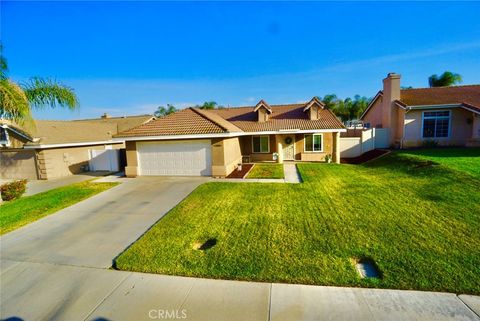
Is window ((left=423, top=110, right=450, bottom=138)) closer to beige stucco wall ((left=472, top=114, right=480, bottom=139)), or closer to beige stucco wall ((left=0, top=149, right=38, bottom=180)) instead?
beige stucco wall ((left=472, top=114, right=480, bottom=139))

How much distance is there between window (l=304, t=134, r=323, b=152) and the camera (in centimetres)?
1960

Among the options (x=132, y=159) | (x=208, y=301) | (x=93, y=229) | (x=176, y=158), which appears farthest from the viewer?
(x=132, y=159)

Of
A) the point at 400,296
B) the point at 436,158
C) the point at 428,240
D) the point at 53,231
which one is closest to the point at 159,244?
the point at 53,231

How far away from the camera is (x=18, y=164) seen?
684 inches

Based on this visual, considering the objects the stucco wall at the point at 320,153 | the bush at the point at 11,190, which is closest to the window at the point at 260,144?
the stucco wall at the point at 320,153

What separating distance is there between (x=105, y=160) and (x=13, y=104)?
944 centimetres

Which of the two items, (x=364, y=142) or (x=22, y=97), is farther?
(x=364, y=142)

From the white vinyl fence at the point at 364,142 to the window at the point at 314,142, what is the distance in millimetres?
2822

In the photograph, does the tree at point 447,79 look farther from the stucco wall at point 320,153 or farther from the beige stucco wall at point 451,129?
the stucco wall at point 320,153

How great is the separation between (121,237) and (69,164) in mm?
15105

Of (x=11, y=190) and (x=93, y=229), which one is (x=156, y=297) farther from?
(x=11, y=190)

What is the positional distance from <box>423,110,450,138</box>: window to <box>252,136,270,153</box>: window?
13.4m

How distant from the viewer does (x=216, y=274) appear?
4.84 m

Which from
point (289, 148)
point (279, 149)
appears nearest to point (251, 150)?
point (279, 149)
